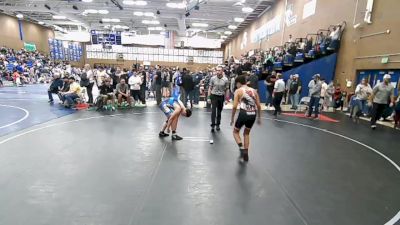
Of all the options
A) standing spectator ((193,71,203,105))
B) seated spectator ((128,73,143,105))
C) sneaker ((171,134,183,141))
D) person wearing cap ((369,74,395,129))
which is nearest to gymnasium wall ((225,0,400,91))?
person wearing cap ((369,74,395,129))

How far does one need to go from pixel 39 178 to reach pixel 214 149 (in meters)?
3.16

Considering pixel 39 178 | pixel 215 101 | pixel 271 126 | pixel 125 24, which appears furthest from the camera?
pixel 125 24

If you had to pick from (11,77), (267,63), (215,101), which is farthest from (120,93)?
(11,77)

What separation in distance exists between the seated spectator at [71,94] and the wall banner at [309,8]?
13.1 m

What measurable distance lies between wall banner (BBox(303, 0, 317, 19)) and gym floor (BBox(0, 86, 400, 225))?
10.4 m

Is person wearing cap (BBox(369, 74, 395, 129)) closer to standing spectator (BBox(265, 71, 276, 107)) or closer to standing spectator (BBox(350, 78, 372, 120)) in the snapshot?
standing spectator (BBox(350, 78, 372, 120))

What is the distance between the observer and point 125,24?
33.7m

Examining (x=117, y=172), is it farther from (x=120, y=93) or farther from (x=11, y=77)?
(x=11, y=77)

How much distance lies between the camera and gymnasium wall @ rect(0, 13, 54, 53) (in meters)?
27.7

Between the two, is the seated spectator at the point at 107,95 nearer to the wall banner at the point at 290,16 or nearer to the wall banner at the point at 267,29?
the wall banner at the point at 290,16

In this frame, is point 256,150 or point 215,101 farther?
point 215,101

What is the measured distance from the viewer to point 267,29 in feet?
76.3

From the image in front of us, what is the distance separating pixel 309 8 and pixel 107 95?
1266 cm

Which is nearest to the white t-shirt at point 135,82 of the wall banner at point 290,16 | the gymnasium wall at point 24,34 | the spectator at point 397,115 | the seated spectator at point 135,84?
the seated spectator at point 135,84
